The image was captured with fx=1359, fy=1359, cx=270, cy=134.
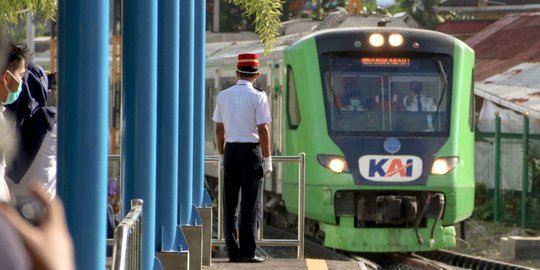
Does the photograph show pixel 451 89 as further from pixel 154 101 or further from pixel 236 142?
pixel 154 101

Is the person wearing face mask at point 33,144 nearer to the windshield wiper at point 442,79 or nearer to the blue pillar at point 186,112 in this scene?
the blue pillar at point 186,112

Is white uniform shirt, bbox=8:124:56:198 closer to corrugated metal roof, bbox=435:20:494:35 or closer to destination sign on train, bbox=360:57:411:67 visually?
destination sign on train, bbox=360:57:411:67

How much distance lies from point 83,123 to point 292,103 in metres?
12.6

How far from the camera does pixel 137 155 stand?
730 cm

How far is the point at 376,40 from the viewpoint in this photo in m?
17.3

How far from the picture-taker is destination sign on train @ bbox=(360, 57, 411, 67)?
56.9 feet

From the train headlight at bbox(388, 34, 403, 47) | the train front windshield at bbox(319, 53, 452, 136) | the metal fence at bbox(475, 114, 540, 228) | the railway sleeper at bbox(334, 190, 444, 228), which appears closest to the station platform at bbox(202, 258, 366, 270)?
the railway sleeper at bbox(334, 190, 444, 228)

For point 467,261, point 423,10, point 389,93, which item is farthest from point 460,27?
point 389,93

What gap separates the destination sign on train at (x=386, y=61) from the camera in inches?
682

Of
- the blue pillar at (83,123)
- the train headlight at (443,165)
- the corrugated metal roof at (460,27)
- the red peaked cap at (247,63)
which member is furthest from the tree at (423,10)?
the blue pillar at (83,123)

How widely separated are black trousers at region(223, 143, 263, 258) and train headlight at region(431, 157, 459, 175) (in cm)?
647

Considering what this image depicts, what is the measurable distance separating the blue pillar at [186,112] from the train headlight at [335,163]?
6.64 meters

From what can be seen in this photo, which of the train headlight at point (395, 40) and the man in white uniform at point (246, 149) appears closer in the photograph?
the man in white uniform at point (246, 149)

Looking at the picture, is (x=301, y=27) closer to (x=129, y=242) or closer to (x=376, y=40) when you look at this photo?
(x=376, y=40)
